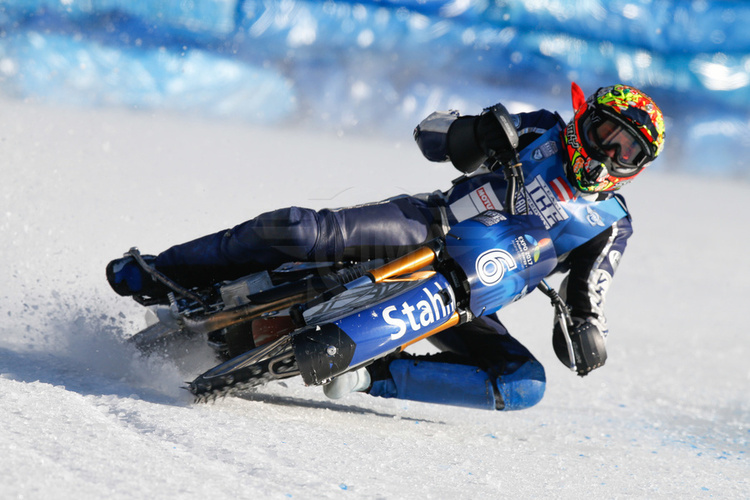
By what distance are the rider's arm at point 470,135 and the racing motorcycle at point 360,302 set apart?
0.44 ft

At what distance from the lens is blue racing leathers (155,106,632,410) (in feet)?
8.73

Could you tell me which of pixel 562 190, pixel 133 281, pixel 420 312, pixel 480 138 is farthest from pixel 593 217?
pixel 133 281

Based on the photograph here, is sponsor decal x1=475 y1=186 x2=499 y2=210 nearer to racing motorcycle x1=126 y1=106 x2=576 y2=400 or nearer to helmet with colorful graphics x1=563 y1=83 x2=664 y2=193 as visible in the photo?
racing motorcycle x1=126 y1=106 x2=576 y2=400

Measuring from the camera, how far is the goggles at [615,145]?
2611 millimetres

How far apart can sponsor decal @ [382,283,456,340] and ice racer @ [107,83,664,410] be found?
54 cm

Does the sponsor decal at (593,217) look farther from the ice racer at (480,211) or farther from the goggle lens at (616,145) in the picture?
the goggle lens at (616,145)

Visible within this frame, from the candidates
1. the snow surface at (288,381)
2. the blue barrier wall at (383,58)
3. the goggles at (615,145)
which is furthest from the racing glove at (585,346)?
the blue barrier wall at (383,58)

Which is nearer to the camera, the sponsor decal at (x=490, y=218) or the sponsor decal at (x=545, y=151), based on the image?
the sponsor decal at (x=490, y=218)

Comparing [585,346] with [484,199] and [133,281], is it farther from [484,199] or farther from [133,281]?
[133,281]

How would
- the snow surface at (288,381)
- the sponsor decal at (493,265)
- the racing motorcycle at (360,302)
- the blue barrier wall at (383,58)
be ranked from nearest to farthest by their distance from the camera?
the snow surface at (288,381), the racing motorcycle at (360,302), the sponsor decal at (493,265), the blue barrier wall at (383,58)

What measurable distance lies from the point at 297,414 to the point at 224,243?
0.65 m

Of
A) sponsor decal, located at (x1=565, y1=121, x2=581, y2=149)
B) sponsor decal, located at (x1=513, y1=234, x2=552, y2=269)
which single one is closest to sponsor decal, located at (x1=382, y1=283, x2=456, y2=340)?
sponsor decal, located at (x1=513, y1=234, x2=552, y2=269)

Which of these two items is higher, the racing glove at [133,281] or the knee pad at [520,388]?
the racing glove at [133,281]

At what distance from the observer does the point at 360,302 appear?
2.22 meters
